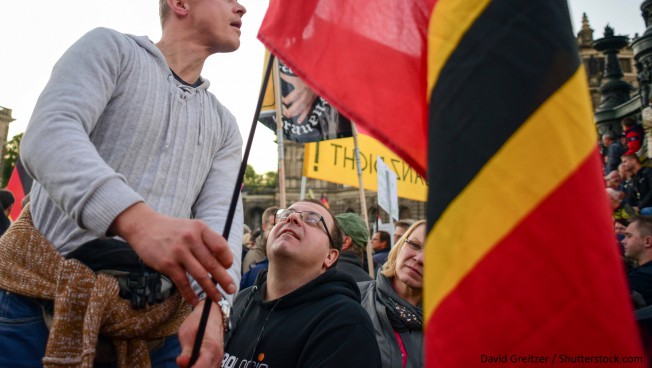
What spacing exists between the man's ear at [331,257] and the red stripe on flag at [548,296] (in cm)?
202

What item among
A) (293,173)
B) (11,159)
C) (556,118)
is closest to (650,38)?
(556,118)

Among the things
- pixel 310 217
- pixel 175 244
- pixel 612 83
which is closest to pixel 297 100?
pixel 310 217

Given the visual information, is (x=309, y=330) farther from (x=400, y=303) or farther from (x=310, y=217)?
(x=400, y=303)

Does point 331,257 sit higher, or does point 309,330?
point 331,257

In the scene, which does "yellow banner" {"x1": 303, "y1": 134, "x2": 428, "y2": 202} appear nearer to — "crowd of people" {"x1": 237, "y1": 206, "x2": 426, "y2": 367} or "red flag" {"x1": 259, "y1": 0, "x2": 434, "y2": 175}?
"crowd of people" {"x1": 237, "y1": 206, "x2": 426, "y2": 367}

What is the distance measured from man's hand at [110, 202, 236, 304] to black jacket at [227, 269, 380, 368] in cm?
138

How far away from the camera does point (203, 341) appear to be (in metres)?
1.27

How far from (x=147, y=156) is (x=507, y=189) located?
1047mm

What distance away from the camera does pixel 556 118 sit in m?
1.25

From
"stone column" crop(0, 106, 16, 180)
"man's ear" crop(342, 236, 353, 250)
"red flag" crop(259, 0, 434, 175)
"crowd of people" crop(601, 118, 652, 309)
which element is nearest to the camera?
"red flag" crop(259, 0, 434, 175)

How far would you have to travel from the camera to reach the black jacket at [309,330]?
7.86 feet

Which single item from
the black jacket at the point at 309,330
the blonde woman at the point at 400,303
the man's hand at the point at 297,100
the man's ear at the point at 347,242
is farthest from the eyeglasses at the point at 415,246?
the man's hand at the point at 297,100

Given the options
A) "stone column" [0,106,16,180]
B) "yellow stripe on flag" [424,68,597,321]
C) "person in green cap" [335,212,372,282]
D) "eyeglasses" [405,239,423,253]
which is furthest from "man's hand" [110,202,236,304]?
"stone column" [0,106,16,180]

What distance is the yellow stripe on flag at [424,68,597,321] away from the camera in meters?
1.21
